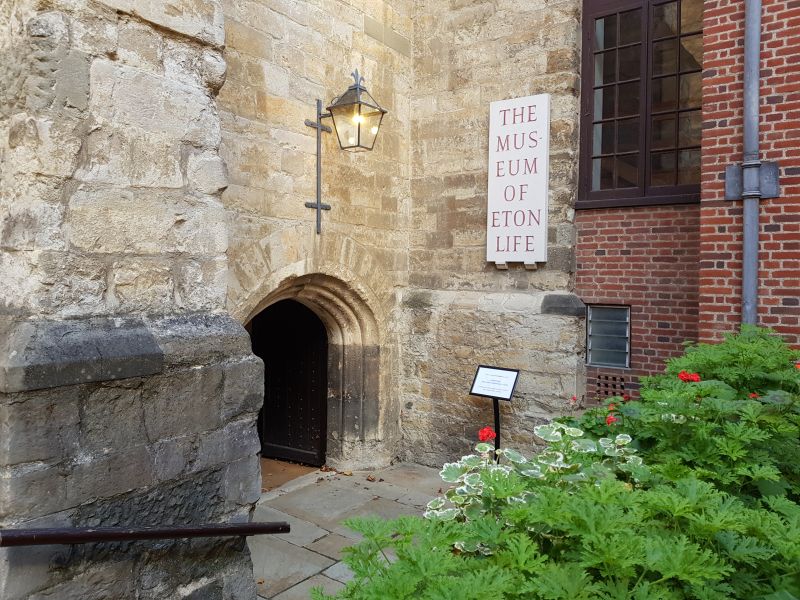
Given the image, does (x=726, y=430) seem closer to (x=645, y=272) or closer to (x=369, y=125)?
(x=645, y=272)

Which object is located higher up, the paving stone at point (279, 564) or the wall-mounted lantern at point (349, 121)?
the wall-mounted lantern at point (349, 121)

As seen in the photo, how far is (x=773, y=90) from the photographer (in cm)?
453

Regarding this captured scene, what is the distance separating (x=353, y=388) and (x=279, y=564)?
2.37m

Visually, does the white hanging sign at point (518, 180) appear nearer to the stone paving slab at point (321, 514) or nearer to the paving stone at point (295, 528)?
the stone paving slab at point (321, 514)

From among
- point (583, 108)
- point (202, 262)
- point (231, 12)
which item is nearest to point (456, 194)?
→ point (583, 108)

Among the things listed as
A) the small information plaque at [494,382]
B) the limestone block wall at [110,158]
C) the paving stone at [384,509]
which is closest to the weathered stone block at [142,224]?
the limestone block wall at [110,158]

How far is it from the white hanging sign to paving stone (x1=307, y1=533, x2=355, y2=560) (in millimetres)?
2995

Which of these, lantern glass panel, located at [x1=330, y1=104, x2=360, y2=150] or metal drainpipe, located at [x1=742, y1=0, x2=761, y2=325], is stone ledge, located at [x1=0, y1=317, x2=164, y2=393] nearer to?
lantern glass panel, located at [x1=330, y1=104, x2=360, y2=150]

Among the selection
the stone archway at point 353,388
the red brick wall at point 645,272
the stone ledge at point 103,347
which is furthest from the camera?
the stone archway at point 353,388

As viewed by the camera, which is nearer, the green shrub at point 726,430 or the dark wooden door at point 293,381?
the green shrub at point 726,430

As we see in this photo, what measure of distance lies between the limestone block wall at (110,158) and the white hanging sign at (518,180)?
A: 3.94 metres

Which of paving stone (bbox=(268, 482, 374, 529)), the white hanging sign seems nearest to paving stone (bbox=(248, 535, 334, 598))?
paving stone (bbox=(268, 482, 374, 529))

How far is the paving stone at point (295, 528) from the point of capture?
482 cm

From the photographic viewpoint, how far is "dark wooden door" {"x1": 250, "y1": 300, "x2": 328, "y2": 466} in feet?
22.2
